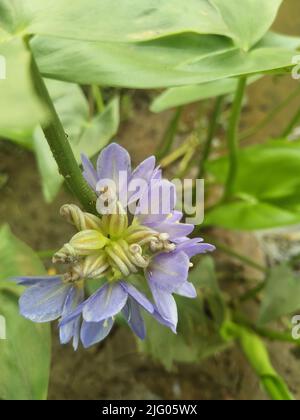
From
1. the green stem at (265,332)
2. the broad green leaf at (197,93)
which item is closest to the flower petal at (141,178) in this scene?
the broad green leaf at (197,93)

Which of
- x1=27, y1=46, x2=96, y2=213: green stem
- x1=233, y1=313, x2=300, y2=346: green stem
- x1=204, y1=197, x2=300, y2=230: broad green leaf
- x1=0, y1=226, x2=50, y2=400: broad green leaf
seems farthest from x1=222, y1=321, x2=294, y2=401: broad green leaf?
x1=27, y1=46, x2=96, y2=213: green stem

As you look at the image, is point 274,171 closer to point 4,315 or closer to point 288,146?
point 288,146

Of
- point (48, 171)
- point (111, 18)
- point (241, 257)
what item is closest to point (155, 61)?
point (111, 18)

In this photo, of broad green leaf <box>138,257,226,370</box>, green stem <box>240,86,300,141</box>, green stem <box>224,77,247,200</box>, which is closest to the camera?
green stem <box>224,77,247,200</box>

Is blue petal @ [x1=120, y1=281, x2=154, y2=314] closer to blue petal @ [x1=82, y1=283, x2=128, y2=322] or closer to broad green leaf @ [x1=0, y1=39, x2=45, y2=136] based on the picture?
blue petal @ [x1=82, y1=283, x2=128, y2=322]
